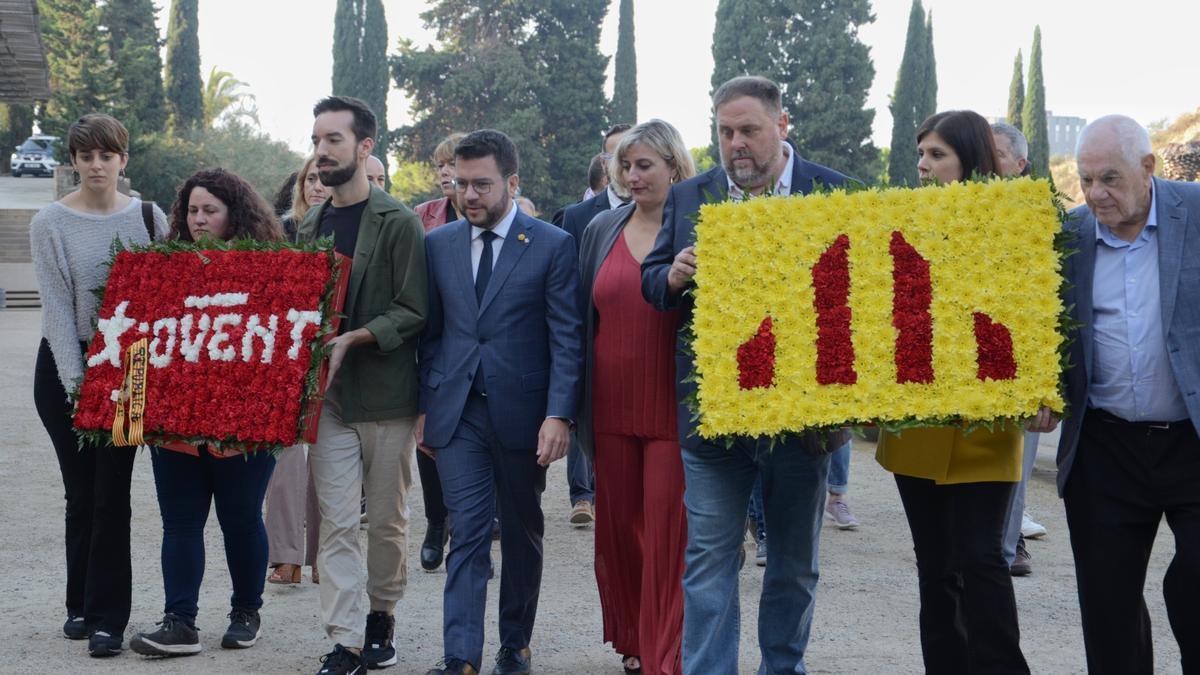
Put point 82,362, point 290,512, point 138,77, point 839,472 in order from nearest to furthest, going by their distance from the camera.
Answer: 1. point 82,362
2. point 290,512
3. point 839,472
4. point 138,77

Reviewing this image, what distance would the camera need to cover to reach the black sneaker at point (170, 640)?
622 centimetres

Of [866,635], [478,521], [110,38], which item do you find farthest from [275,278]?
[110,38]

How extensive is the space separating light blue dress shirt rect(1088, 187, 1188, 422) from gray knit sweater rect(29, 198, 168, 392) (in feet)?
14.6

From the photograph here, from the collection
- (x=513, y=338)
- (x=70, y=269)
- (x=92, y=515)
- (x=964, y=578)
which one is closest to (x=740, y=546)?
(x=964, y=578)

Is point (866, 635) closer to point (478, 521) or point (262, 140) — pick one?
point (478, 521)

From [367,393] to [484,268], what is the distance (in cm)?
79

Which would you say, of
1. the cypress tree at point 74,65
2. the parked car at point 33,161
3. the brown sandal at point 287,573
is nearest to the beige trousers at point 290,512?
the brown sandal at point 287,573

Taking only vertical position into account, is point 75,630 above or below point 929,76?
below

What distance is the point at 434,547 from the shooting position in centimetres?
853

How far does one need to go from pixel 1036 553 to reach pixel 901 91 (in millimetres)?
48367

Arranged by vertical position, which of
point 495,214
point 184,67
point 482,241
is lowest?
point 482,241

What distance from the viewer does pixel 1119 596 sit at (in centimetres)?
478

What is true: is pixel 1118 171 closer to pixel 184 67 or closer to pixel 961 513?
pixel 961 513

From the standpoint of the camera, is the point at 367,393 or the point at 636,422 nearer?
the point at 636,422
